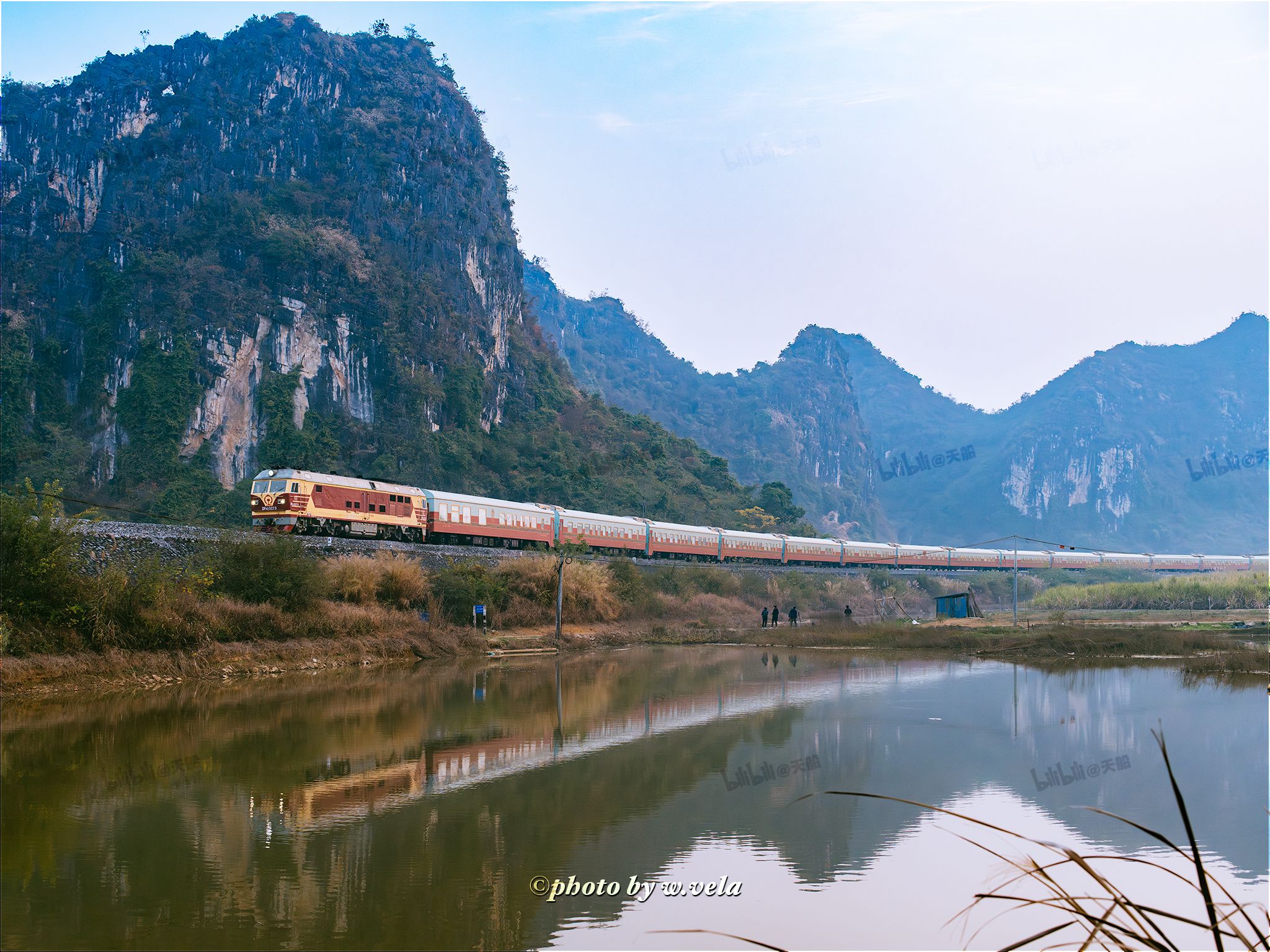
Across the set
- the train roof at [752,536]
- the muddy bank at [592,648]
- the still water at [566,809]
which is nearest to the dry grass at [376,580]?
the muddy bank at [592,648]

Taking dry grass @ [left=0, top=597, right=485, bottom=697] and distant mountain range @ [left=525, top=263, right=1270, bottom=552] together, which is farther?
distant mountain range @ [left=525, top=263, right=1270, bottom=552]

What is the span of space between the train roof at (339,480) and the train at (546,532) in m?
0.04

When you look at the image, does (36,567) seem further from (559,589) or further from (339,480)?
(559,589)

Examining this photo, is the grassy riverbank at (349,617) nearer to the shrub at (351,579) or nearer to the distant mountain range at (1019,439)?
the shrub at (351,579)

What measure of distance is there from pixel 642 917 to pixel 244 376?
5780 cm

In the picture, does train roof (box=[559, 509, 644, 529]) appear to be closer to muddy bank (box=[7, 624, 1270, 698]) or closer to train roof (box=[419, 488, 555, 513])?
train roof (box=[419, 488, 555, 513])

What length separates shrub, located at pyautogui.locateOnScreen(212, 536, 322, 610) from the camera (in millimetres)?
23688

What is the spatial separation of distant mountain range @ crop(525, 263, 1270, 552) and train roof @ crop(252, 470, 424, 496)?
100091 millimetres

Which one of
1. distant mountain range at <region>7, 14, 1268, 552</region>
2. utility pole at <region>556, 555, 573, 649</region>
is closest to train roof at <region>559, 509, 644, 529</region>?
utility pole at <region>556, 555, 573, 649</region>

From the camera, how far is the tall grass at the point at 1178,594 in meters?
45.3

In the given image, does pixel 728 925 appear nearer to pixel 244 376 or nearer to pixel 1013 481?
pixel 244 376

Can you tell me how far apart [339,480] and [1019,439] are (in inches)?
6069

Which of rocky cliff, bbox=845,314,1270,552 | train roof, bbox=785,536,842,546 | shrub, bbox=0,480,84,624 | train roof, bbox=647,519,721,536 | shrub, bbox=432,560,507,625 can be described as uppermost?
rocky cliff, bbox=845,314,1270,552

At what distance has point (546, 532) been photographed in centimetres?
4116
